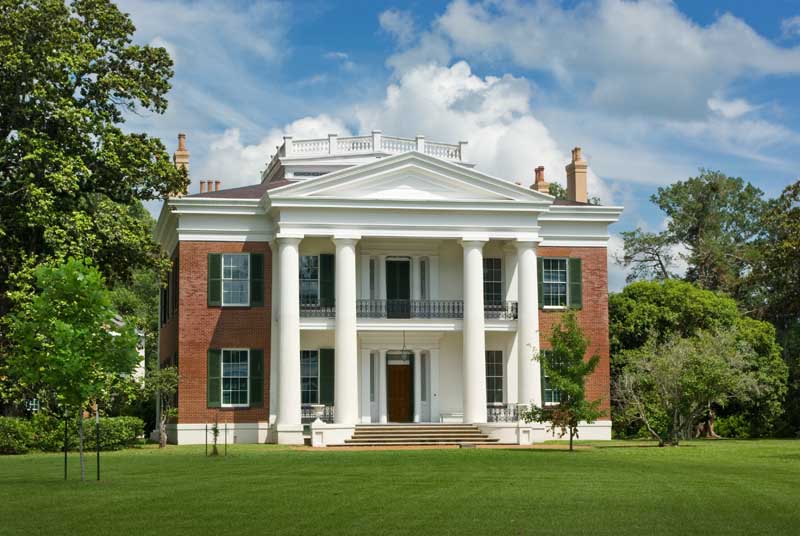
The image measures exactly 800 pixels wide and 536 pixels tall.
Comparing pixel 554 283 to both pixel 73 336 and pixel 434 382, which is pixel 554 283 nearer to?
pixel 434 382

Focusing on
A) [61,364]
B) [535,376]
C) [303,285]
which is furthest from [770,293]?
[61,364]

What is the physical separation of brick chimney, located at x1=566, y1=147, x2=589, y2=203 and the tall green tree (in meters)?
16.8

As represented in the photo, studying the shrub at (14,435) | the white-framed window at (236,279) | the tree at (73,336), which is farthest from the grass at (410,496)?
the white-framed window at (236,279)

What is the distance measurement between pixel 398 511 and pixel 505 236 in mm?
23672

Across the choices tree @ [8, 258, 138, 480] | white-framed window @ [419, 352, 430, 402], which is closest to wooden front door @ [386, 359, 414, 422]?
white-framed window @ [419, 352, 430, 402]

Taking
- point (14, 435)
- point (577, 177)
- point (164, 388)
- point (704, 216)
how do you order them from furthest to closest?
point (704, 216), point (577, 177), point (164, 388), point (14, 435)

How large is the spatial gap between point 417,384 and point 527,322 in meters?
4.54

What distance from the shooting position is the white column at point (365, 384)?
38.5 meters

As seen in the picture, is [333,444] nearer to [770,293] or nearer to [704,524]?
[704,524]

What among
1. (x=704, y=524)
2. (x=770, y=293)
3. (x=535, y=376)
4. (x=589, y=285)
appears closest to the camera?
(x=704, y=524)

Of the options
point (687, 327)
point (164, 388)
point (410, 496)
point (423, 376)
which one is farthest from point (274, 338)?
point (410, 496)

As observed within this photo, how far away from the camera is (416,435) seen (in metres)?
35.7

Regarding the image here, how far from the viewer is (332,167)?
4656 cm

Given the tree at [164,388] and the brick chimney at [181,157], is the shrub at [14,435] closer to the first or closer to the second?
the tree at [164,388]
